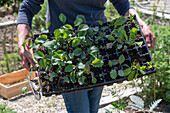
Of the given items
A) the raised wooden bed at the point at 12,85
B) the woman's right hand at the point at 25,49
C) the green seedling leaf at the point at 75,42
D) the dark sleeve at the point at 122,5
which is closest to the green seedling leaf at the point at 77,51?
the green seedling leaf at the point at 75,42

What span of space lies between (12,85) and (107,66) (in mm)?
2225

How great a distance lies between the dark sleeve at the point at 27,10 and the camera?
5.22 feet

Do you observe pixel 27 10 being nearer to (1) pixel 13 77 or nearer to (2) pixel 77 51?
(2) pixel 77 51

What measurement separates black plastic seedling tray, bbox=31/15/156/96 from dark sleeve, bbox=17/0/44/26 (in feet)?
0.61

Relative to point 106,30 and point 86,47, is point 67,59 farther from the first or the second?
point 106,30

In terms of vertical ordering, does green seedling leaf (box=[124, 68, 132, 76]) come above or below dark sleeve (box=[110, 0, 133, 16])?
below

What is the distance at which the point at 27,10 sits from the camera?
1.64 meters

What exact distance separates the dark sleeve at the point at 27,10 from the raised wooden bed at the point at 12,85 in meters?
1.85

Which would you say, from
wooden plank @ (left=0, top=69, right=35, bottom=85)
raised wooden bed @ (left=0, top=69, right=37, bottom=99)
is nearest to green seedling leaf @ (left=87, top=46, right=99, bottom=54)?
raised wooden bed @ (left=0, top=69, right=37, bottom=99)

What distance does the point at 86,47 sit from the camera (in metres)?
1.46

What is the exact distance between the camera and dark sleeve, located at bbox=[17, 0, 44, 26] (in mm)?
1592

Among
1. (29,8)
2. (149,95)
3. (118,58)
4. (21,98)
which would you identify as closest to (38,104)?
(21,98)

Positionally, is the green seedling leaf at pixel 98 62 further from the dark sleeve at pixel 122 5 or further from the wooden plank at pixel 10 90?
the wooden plank at pixel 10 90

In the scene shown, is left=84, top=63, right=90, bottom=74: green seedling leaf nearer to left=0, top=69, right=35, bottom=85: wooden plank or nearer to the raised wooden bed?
the raised wooden bed
